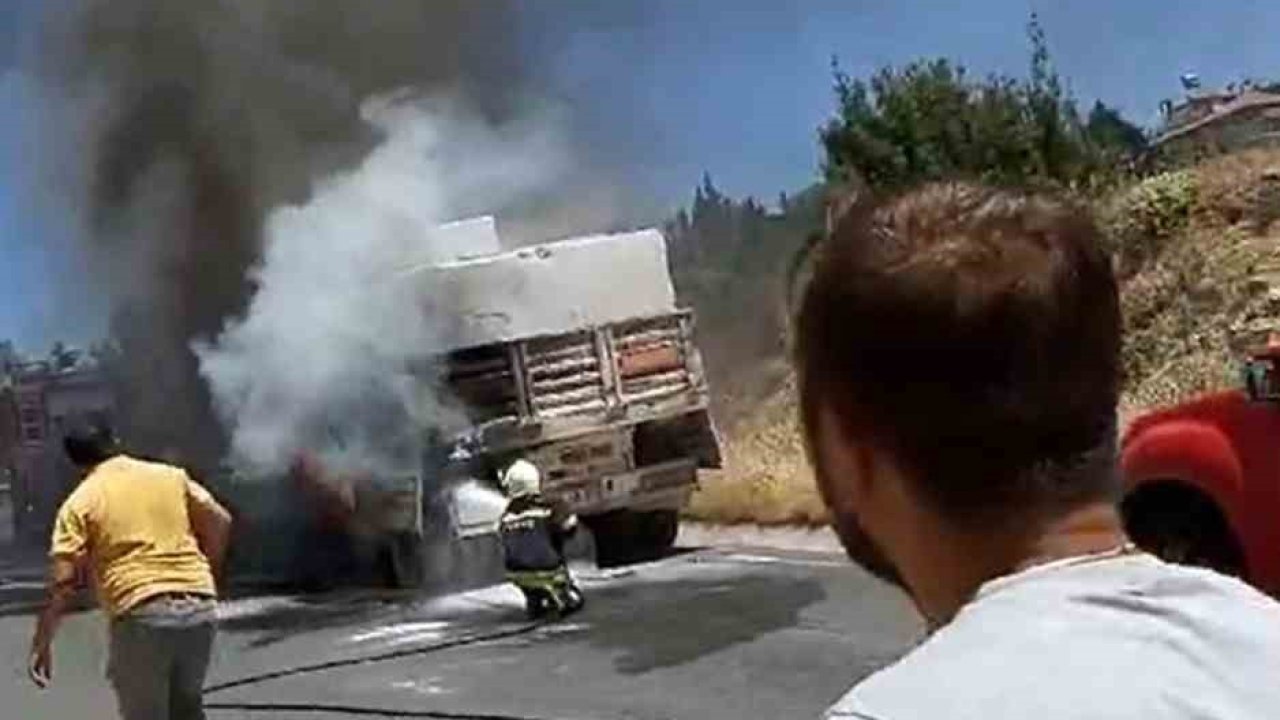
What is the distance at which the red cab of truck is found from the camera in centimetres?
676

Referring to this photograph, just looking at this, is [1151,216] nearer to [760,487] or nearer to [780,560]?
[760,487]

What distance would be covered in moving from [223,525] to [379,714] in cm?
358

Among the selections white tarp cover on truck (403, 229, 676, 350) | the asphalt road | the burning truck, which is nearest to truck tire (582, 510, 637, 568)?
the burning truck

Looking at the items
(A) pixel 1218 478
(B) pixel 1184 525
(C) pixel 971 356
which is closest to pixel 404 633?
(B) pixel 1184 525

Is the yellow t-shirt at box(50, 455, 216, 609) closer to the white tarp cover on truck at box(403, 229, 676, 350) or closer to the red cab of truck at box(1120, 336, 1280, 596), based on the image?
the red cab of truck at box(1120, 336, 1280, 596)

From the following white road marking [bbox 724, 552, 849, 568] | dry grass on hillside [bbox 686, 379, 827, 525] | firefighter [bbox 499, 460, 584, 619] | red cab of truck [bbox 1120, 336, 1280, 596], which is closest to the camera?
red cab of truck [bbox 1120, 336, 1280, 596]

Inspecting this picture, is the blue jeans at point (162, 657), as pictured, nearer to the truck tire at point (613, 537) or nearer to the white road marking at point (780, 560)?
the white road marking at point (780, 560)

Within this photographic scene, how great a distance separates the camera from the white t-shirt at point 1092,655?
1537 millimetres

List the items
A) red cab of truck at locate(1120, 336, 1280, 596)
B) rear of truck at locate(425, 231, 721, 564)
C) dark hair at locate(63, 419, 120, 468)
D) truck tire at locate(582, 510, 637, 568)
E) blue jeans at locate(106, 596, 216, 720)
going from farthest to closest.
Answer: truck tire at locate(582, 510, 637, 568) → rear of truck at locate(425, 231, 721, 564) → dark hair at locate(63, 419, 120, 468) → blue jeans at locate(106, 596, 216, 720) → red cab of truck at locate(1120, 336, 1280, 596)

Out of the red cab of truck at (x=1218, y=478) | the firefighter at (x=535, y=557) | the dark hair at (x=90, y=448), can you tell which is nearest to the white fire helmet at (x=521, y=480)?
the firefighter at (x=535, y=557)

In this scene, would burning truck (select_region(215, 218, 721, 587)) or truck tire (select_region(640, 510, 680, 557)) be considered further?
truck tire (select_region(640, 510, 680, 557))

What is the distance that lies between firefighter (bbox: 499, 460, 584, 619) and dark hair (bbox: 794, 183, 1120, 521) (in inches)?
492

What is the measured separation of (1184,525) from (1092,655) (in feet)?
18.6

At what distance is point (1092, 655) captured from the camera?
1.57 meters
